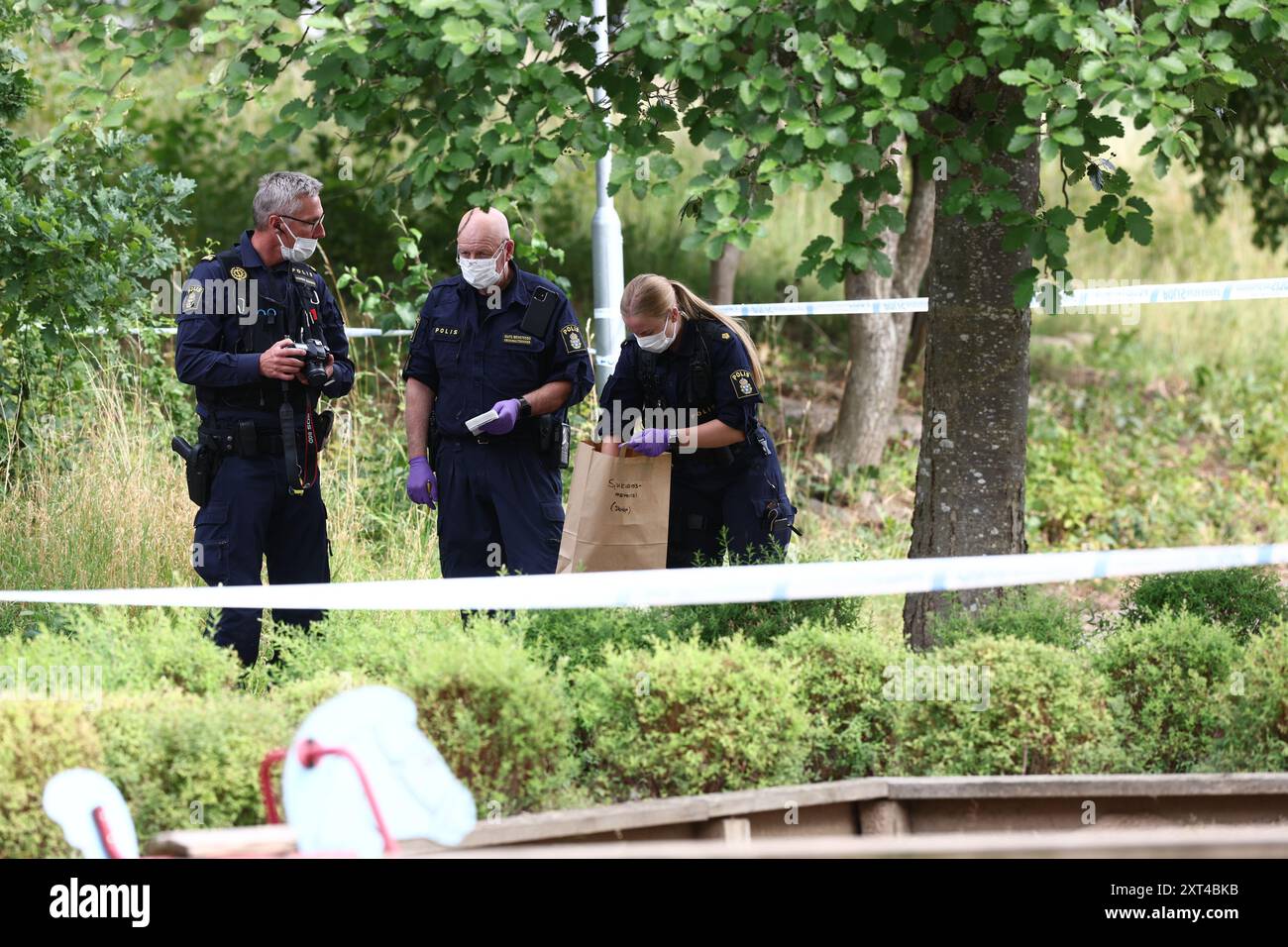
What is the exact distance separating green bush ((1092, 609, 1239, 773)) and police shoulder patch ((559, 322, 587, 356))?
217 cm

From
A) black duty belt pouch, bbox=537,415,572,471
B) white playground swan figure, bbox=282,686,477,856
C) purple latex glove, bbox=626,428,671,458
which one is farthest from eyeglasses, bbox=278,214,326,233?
white playground swan figure, bbox=282,686,477,856

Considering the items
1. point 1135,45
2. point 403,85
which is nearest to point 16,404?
point 403,85

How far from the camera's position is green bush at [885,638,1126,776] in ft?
12.4

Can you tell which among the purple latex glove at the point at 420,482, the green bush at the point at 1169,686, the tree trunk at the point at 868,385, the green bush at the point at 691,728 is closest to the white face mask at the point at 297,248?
the purple latex glove at the point at 420,482

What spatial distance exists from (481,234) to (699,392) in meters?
0.94

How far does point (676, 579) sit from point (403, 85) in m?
1.62

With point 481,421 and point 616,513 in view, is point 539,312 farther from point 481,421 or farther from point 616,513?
point 616,513

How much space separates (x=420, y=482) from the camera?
212 inches

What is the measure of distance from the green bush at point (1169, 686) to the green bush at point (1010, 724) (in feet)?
0.36

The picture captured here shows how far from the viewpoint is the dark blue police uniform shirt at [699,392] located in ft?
16.9

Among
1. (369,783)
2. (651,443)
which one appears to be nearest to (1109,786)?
(369,783)

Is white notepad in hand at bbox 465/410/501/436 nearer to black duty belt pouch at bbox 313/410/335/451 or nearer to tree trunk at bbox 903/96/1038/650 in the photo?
black duty belt pouch at bbox 313/410/335/451

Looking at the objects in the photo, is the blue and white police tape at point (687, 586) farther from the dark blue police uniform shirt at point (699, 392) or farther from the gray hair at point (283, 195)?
the gray hair at point (283, 195)

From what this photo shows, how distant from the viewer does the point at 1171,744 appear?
3891 millimetres
